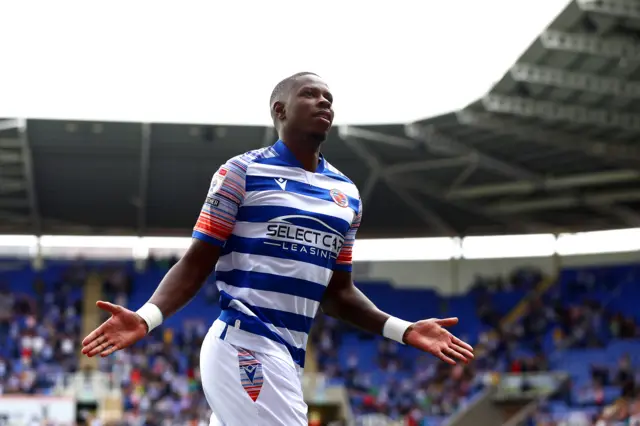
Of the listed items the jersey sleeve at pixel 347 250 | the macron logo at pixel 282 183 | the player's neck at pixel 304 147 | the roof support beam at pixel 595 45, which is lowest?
the jersey sleeve at pixel 347 250

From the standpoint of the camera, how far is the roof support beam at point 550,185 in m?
28.4

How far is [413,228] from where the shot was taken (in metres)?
36.0

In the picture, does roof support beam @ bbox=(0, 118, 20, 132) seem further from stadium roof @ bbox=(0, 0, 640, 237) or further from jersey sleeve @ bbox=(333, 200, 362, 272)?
jersey sleeve @ bbox=(333, 200, 362, 272)

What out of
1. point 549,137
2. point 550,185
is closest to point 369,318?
point 549,137

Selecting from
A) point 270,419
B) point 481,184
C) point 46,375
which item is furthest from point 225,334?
point 481,184

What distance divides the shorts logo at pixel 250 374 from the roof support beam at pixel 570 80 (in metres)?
18.5

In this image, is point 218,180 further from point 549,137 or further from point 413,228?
point 413,228

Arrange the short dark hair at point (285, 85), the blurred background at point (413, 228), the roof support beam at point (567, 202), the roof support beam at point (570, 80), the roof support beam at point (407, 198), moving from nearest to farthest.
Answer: the short dark hair at point (285, 85), the roof support beam at point (570, 80), the blurred background at point (413, 228), the roof support beam at point (407, 198), the roof support beam at point (567, 202)

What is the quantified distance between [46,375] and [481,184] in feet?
43.1

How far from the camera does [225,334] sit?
4.14 metres

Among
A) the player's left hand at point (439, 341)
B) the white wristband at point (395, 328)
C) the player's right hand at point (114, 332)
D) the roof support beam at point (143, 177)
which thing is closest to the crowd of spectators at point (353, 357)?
the roof support beam at point (143, 177)

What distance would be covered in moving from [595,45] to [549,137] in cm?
561

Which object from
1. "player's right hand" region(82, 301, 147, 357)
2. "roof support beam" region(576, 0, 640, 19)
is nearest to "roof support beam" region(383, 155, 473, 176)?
"roof support beam" region(576, 0, 640, 19)

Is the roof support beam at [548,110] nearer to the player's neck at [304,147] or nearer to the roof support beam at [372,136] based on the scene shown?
the roof support beam at [372,136]
